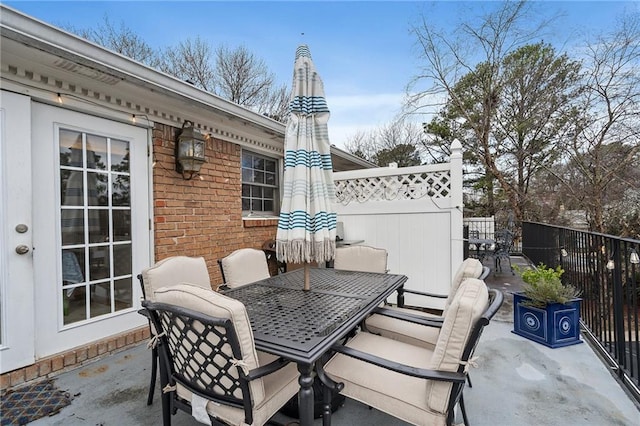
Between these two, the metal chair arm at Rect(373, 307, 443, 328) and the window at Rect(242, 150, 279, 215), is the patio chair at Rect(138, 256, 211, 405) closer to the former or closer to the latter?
the metal chair arm at Rect(373, 307, 443, 328)

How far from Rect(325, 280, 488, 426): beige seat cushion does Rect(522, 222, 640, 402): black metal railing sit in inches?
60.5

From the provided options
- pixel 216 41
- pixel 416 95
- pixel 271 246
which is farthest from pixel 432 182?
pixel 216 41

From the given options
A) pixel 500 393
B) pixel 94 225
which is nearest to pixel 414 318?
pixel 500 393

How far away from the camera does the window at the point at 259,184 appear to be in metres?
4.87

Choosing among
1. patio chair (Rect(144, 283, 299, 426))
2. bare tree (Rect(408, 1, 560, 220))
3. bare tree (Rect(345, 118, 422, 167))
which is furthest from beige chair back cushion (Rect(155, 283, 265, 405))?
→ bare tree (Rect(345, 118, 422, 167))

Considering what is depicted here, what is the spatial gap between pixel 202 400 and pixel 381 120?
16.7 meters

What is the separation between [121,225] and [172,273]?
51.6 inches

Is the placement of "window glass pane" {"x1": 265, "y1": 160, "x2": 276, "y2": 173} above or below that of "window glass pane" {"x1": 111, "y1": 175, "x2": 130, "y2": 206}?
above

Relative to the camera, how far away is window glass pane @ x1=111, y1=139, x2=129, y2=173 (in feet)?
9.97

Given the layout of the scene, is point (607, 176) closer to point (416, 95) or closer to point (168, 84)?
→ point (416, 95)

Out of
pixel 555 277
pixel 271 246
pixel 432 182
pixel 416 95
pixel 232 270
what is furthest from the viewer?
pixel 416 95

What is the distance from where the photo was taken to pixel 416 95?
10.8m

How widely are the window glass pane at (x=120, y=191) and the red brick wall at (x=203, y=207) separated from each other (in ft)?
0.88

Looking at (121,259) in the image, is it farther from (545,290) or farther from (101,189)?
(545,290)
